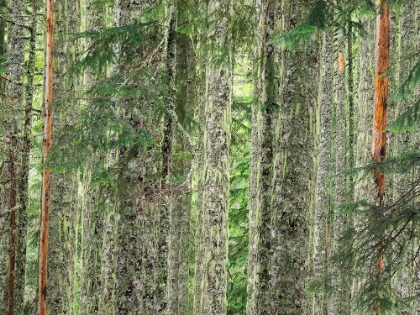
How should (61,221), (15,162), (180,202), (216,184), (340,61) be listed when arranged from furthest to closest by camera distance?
(340,61) → (180,202) → (216,184) → (61,221) → (15,162)

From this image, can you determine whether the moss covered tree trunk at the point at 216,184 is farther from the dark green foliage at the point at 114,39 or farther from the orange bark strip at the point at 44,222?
the dark green foliage at the point at 114,39

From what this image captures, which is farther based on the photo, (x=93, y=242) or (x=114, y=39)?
(x=93, y=242)

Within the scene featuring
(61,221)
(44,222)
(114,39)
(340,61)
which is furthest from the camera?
(340,61)

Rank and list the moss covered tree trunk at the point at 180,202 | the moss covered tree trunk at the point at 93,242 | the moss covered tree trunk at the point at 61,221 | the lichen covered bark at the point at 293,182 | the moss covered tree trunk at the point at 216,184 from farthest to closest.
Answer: the moss covered tree trunk at the point at 216,184, the moss covered tree trunk at the point at 61,221, the moss covered tree trunk at the point at 180,202, the moss covered tree trunk at the point at 93,242, the lichen covered bark at the point at 293,182

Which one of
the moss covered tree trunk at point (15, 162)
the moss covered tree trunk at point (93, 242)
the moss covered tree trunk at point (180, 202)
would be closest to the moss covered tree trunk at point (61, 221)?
the moss covered tree trunk at point (93, 242)

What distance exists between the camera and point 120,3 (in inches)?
239

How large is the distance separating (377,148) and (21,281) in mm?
6112

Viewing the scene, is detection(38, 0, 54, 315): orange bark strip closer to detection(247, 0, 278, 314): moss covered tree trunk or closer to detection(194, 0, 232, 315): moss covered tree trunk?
detection(194, 0, 232, 315): moss covered tree trunk

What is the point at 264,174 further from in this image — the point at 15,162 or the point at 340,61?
the point at 340,61

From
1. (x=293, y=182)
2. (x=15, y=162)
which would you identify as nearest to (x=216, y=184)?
(x=15, y=162)

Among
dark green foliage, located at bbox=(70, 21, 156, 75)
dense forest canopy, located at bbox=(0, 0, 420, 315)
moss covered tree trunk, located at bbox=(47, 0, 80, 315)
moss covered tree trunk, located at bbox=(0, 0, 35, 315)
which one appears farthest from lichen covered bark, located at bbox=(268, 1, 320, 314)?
moss covered tree trunk, located at bbox=(47, 0, 80, 315)

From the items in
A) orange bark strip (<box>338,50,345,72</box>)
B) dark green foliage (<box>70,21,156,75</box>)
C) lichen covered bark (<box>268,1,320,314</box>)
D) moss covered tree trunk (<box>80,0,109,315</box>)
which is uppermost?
orange bark strip (<box>338,50,345,72</box>)

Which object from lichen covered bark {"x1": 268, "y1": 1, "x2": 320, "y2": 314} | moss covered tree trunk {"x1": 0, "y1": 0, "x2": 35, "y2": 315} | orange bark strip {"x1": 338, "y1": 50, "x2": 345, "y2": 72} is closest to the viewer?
lichen covered bark {"x1": 268, "y1": 1, "x2": 320, "y2": 314}

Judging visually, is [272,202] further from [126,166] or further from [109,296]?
[109,296]
